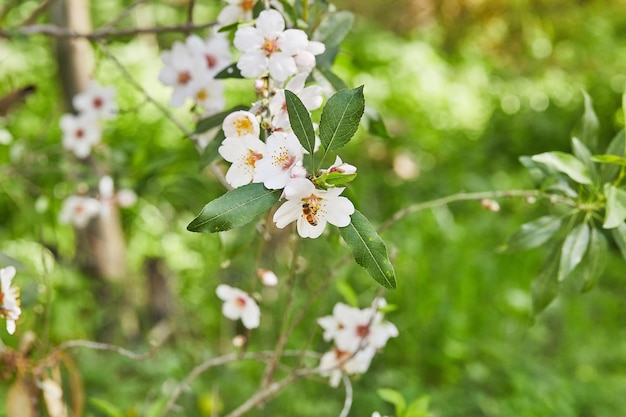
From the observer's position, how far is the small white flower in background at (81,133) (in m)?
1.58

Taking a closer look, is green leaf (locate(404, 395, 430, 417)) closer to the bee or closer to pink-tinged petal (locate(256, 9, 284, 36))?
the bee

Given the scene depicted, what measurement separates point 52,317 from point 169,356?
1.51ft

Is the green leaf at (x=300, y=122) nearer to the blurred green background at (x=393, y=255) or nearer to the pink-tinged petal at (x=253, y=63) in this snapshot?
the pink-tinged petal at (x=253, y=63)

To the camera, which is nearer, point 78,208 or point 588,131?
point 588,131

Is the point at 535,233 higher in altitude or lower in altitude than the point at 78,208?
higher

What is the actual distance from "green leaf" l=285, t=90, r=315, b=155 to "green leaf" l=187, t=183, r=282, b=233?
71 millimetres

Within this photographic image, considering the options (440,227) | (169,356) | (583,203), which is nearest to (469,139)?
(440,227)

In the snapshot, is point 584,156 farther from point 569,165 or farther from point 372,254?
point 372,254

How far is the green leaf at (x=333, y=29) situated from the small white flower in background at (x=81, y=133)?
2.60ft

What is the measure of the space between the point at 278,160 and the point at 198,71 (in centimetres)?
43

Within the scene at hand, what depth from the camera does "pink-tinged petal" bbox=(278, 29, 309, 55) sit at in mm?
779

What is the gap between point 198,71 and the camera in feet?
3.46

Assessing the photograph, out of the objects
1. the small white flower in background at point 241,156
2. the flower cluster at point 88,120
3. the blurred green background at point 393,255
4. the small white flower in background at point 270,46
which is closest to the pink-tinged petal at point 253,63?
the small white flower in background at point 270,46

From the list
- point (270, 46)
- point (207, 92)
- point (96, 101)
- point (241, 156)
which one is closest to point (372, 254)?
point (241, 156)
